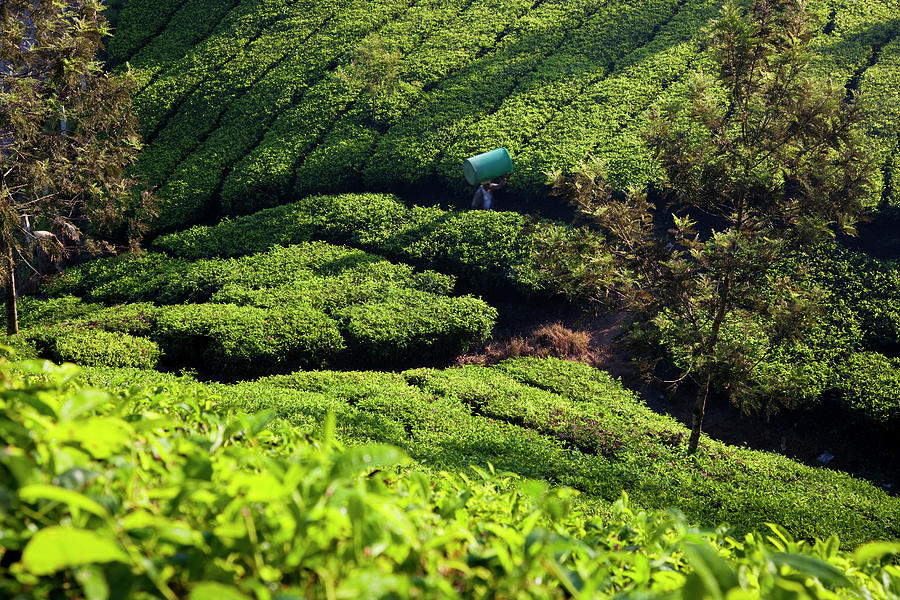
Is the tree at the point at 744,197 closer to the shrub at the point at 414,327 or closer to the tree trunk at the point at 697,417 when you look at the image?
the tree trunk at the point at 697,417

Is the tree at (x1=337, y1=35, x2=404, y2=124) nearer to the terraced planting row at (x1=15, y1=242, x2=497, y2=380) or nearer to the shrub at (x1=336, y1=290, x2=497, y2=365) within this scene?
the terraced planting row at (x1=15, y1=242, x2=497, y2=380)

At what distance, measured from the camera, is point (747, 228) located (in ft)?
23.5

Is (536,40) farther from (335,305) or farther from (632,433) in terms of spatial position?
(632,433)

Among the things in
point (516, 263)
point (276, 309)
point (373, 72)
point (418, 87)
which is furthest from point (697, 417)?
point (418, 87)

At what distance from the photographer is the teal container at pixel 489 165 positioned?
1342cm

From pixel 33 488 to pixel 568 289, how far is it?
6.36 meters

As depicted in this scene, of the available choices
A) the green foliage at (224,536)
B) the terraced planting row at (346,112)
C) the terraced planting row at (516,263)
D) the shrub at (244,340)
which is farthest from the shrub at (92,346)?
the green foliage at (224,536)

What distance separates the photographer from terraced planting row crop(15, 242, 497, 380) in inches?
364

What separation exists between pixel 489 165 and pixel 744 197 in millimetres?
7344

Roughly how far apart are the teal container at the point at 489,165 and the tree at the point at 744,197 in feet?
21.0

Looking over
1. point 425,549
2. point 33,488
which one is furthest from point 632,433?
point 33,488

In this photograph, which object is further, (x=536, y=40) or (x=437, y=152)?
(x=536, y=40)

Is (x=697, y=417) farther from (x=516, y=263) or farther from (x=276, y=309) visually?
(x=276, y=309)

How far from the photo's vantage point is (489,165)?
1345 cm
